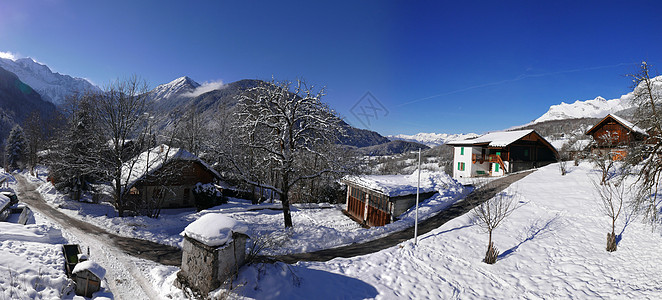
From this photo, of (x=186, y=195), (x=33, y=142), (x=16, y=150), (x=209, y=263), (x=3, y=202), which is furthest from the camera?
(x=16, y=150)

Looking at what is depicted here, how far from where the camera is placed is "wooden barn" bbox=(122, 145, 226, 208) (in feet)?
77.2

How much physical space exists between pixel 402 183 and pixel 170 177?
19.7m

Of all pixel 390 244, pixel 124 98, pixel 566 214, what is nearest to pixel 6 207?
pixel 124 98

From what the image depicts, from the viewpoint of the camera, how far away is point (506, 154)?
109ft

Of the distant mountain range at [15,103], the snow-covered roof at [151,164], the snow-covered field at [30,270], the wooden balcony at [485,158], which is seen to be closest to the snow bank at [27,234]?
the snow-covered field at [30,270]

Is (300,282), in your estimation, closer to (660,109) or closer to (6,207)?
(660,109)

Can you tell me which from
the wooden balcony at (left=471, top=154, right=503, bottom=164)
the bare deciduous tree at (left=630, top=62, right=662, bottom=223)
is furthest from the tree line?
the wooden balcony at (left=471, top=154, right=503, bottom=164)

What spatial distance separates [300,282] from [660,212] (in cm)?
1944

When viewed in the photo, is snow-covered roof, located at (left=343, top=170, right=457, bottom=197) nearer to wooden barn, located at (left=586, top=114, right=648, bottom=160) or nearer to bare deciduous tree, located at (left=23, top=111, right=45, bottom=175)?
wooden barn, located at (left=586, top=114, right=648, bottom=160)

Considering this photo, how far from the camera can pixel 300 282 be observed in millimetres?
8250

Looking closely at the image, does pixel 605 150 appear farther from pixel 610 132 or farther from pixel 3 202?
pixel 3 202

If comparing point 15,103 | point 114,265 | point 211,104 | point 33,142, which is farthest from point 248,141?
point 15,103

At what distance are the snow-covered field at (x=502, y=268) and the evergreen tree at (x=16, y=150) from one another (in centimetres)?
6923

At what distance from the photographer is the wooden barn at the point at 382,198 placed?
19688 mm
